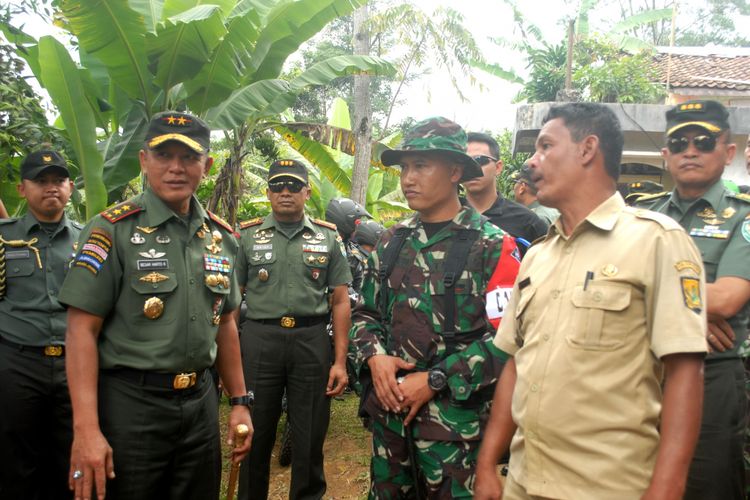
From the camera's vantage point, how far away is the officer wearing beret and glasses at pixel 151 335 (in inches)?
87.3

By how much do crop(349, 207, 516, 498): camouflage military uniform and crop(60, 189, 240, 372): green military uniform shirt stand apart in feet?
2.39

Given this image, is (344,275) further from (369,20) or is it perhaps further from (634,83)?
(634,83)

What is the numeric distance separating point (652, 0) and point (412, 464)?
1351 inches

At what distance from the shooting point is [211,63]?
211 inches

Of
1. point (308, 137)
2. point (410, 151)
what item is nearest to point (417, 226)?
point (410, 151)

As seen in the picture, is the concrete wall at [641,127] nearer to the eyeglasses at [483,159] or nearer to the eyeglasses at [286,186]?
the eyeglasses at [483,159]

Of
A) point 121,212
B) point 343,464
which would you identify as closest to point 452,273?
point 121,212

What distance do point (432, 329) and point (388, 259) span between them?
0.41m

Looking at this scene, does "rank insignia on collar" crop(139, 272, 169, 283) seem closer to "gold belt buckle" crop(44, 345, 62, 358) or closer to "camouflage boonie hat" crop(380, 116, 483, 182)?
"camouflage boonie hat" crop(380, 116, 483, 182)

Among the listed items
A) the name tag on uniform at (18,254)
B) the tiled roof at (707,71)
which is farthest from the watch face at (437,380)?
the tiled roof at (707,71)

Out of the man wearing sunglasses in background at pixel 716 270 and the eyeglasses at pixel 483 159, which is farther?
the eyeglasses at pixel 483 159

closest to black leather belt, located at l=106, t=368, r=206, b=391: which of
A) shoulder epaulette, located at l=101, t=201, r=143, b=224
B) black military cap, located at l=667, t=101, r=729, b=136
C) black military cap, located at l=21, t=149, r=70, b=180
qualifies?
shoulder epaulette, located at l=101, t=201, r=143, b=224

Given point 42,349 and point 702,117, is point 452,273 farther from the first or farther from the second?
point 42,349

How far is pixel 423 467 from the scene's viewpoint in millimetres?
2463
